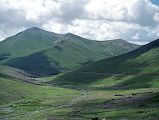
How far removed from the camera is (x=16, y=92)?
195000 millimetres

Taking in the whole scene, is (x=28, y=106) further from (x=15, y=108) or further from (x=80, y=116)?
(x=80, y=116)

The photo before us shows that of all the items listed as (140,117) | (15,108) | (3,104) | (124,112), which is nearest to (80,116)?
(124,112)

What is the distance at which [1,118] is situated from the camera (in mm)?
105125

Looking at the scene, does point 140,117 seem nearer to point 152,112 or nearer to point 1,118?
point 152,112

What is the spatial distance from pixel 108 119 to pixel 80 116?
40.9ft

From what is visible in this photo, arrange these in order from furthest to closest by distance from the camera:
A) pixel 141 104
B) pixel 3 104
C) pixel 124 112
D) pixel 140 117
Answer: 1. pixel 3 104
2. pixel 141 104
3. pixel 124 112
4. pixel 140 117

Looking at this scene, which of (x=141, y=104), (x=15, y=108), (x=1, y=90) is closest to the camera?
(x=141, y=104)

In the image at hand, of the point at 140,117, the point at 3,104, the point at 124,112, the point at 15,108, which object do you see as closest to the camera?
the point at 140,117

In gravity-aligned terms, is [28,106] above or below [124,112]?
above

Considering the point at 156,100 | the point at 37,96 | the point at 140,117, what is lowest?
the point at 140,117

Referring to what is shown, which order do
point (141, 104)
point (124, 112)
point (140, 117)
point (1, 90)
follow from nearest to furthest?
point (140, 117), point (124, 112), point (141, 104), point (1, 90)

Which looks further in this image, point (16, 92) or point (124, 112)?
point (16, 92)

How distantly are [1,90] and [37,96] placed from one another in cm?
1826

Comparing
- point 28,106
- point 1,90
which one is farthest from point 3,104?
point 1,90
